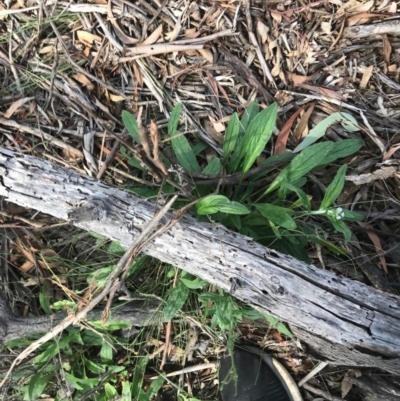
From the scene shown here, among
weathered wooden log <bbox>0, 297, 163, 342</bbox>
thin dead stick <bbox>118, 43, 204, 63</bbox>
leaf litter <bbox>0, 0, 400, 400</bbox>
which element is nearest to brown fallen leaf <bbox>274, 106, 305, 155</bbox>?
leaf litter <bbox>0, 0, 400, 400</bbox>

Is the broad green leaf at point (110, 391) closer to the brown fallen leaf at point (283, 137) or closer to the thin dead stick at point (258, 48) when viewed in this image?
the brown fallen leaf at point (283, 137)

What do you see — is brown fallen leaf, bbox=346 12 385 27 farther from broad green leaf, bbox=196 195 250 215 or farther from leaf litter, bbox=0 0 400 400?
broad green leaf, bbox=196 195 250 215

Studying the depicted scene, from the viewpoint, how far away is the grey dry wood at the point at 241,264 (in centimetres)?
160

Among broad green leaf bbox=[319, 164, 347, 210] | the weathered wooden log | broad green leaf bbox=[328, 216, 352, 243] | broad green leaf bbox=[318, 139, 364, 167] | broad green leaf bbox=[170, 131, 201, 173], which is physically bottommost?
the weathered wooden log

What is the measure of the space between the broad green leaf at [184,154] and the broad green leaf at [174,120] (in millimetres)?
32

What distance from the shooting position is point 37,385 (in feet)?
7.07

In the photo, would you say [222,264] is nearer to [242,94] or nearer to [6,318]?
[242,94]

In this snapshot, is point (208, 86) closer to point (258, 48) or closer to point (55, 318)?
point (258, 48)

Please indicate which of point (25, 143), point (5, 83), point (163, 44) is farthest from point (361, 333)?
point (5, 83)

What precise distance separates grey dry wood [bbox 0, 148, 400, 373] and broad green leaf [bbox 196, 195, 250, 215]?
62 mm

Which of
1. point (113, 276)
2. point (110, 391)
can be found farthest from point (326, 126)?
point (110, 391)

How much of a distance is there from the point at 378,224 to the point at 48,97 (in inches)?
62.7

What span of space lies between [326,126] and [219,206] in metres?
0.64

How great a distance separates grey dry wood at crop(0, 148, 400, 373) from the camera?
1.60m
